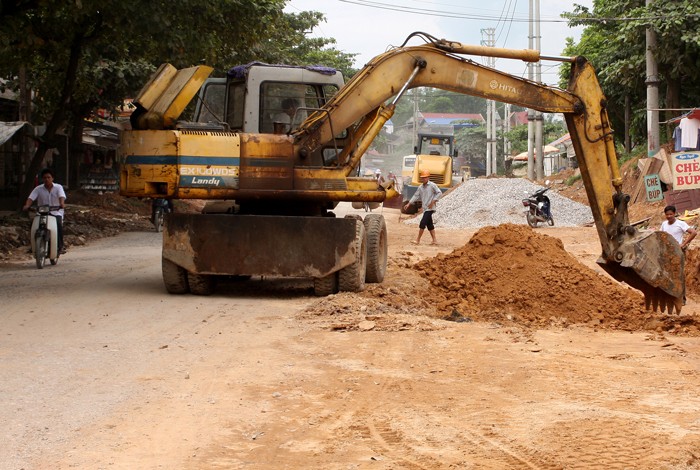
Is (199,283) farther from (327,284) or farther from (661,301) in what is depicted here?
(661,301)

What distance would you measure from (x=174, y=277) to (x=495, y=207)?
78.3ft

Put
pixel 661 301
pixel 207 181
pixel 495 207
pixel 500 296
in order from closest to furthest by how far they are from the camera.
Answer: pixel 661 301 < pixel 207 181 < pixel 500 296 < pixel 495 207

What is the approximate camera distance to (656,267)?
38.1 feet

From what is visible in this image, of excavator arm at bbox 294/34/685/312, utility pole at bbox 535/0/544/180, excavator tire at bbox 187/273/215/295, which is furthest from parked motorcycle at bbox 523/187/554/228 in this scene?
excavator tire at bbox 187/273/215/295

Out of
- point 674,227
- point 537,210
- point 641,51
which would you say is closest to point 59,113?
point 537,210

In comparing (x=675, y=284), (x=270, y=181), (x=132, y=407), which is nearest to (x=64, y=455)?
(x=132, y=407)

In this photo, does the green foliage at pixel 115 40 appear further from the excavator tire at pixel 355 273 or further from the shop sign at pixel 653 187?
the shop sign at pixel 653 187

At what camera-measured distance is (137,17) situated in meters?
16.4

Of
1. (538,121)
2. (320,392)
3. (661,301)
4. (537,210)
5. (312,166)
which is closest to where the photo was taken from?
(320,392)

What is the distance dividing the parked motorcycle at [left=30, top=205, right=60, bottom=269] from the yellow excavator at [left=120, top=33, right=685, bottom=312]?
451 cm

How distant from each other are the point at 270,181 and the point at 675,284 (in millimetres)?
5239

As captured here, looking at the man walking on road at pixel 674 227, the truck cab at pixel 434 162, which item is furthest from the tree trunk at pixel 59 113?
the truck cab at pixel 434 162

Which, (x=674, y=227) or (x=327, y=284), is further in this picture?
(x=674, y=227)

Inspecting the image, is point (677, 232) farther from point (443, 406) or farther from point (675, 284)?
point (443, 406)
